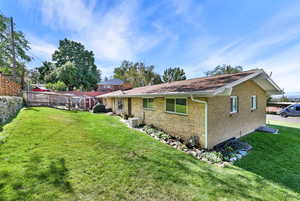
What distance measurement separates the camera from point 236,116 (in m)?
7.22

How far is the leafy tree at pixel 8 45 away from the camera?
51.2 feet

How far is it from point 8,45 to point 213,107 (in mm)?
24433

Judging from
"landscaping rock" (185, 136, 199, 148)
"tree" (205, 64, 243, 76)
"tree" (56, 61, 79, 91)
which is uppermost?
"tree" (205, 64, 243, 76)

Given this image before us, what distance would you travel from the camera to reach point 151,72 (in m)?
38.3

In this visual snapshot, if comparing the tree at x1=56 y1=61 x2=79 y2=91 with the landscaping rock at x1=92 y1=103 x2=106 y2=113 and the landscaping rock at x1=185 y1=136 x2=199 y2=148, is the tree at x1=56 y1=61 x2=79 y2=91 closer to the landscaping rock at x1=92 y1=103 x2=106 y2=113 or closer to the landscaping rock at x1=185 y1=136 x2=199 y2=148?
the landscaping rock at x1=92 y1=103 x2=106 y2=113

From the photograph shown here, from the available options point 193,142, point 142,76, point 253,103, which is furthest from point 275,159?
point 142,76

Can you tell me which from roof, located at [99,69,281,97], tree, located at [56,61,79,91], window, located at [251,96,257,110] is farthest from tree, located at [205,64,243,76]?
tree, located at [56,61,79,91]

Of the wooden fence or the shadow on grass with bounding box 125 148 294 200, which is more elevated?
the wooden fence

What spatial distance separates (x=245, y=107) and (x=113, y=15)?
10437mm

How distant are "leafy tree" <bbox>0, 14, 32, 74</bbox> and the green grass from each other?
1805 cm

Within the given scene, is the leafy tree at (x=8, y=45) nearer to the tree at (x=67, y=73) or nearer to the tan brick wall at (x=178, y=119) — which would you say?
the tree at (x=67, y=73)

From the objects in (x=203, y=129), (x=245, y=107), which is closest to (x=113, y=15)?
(x=203, y=129)

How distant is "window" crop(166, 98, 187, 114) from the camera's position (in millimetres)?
6686

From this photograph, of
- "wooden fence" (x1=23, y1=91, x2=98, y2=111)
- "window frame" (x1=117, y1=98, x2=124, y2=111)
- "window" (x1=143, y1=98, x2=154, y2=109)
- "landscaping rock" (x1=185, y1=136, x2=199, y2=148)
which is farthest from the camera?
"wooden fence" (x1=23, y1=91, x2=98, y2=111)
